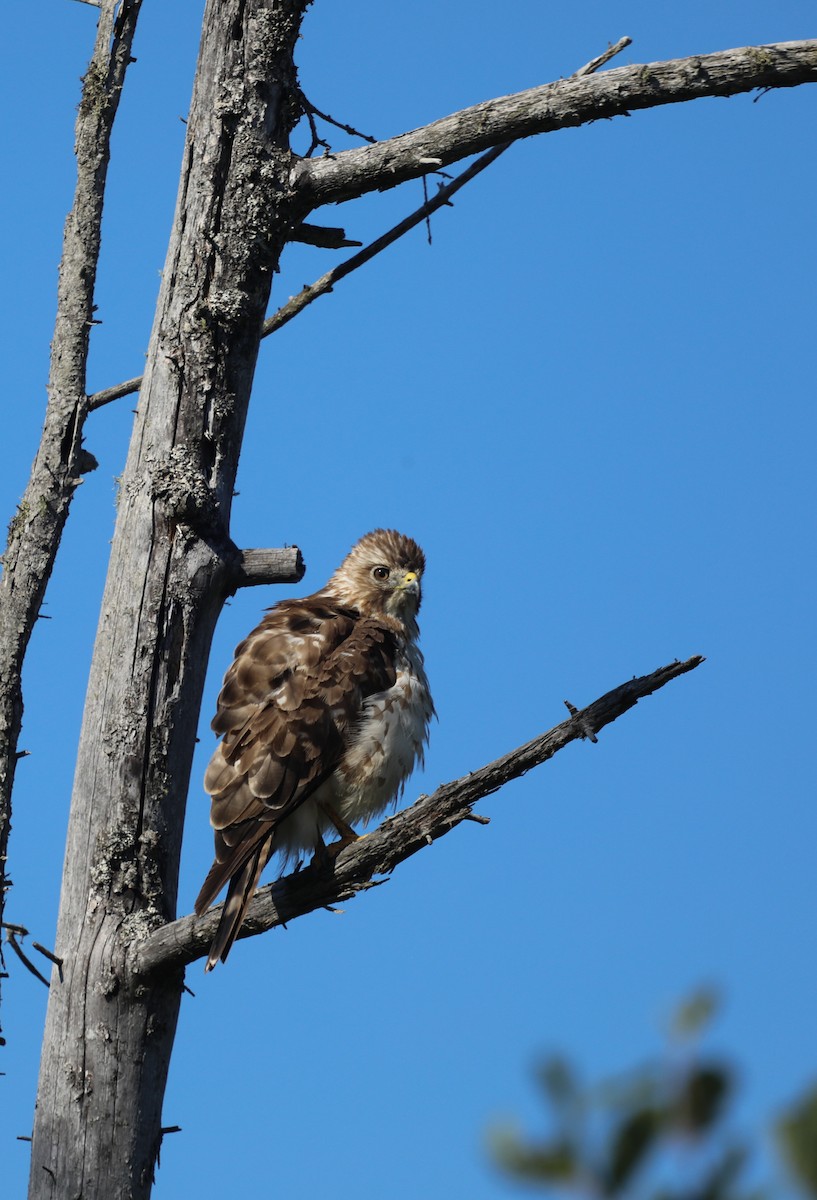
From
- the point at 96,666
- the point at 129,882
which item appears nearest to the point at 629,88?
the point at 96,666

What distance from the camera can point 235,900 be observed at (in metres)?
4.46

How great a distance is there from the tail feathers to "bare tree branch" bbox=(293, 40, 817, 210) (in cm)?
244

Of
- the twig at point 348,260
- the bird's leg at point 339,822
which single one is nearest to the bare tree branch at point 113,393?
the twig at point 348,260

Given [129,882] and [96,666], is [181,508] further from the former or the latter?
[129,882]

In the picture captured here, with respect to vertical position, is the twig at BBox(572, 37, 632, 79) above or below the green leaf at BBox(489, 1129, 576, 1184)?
above

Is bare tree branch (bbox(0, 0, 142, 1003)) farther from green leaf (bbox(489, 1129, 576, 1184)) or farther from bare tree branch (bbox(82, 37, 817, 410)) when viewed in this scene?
A: green leaf (bbox(489, 1129, 576, 1184))

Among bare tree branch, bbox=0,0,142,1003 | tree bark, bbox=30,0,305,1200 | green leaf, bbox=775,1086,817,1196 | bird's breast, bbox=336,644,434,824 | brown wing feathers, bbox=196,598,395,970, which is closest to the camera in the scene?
green leaf, bbox=775,1086,817,1196

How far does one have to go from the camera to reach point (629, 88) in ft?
14.8

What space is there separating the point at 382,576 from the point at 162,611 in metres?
2.01

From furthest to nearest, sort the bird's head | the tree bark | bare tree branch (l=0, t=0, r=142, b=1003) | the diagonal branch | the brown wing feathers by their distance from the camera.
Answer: the bird's head < bare tree branch (l=0, t=0, r=142, b=1003) < the brown wing feathers < the tree bark < the diagonal branch

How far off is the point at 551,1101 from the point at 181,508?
Result: 406cm

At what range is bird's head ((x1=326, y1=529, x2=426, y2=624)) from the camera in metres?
6.41

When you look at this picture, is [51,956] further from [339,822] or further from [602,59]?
[602,59]

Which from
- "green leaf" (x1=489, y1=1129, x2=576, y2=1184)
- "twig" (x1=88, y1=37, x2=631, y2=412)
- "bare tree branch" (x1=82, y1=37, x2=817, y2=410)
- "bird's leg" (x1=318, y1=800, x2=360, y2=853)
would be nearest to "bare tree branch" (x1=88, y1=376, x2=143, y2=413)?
"twig" (x1=88, y1=37, x2=631, y2=412)
